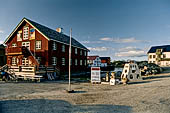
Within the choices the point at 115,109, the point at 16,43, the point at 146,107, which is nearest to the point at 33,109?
the point at 115,109

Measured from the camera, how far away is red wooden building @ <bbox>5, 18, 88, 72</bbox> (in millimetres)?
22891

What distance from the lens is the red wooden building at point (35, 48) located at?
901 inches

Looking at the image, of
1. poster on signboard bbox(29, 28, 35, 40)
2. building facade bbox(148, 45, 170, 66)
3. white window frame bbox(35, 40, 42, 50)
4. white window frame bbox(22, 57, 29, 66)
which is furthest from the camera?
building facade bbox(148, 45, 170, 66)

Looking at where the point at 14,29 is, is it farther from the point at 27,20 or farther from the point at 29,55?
the point at 29,55

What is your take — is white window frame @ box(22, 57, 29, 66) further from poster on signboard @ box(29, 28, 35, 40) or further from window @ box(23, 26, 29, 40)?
window @ box(23, 26, 29, 40)

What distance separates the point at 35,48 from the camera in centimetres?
2420

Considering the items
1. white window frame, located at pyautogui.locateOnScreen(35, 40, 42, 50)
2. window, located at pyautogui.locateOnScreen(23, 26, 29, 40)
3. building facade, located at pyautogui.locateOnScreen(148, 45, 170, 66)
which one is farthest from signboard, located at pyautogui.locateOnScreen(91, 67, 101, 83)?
building facade, located at pyautogui.locateOnScreen(148, 45, 170, 66)

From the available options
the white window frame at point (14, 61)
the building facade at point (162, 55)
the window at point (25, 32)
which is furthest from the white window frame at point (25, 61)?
the building facade at point (162, 55)

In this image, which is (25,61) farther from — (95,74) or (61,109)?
(61,109)

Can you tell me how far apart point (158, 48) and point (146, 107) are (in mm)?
66619

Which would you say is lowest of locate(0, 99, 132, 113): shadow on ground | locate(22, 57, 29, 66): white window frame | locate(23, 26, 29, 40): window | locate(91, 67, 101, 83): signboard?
locate(0, 99, 132, 113): shadow on ground

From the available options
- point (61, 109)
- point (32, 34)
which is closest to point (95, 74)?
point (61, 109)

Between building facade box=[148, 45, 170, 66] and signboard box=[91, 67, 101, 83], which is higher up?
building facade box=[148, 45, 170, 66]

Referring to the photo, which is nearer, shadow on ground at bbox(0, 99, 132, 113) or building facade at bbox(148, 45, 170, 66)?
shadow on ground at bbox(0, 99, 132, 113)
